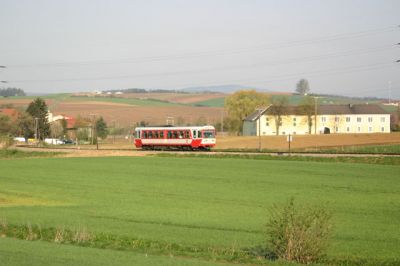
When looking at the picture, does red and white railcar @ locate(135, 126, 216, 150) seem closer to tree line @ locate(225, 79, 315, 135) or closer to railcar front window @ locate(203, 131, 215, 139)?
railcar front window @ locate(203, 131, 215, 139)

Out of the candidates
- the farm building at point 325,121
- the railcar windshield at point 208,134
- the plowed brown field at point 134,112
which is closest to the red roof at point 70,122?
the plowed brown field at point 134,112

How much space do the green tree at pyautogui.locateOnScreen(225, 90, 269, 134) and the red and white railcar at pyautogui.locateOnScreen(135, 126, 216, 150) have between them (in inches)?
2392

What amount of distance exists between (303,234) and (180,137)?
54.1m

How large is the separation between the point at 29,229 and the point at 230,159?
34.5 meters

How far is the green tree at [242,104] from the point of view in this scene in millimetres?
134700

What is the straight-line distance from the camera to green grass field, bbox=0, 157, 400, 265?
60.5 ft

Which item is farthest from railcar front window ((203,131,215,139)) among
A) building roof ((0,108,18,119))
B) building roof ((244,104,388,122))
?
building roof ((0,108,18,119))

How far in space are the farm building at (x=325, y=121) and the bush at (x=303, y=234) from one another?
365 ft

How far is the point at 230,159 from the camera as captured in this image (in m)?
54.7

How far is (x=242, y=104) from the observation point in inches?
5335

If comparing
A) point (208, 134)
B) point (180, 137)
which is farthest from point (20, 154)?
point (208, 134)

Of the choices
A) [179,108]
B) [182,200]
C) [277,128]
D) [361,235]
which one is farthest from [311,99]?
[361,235]

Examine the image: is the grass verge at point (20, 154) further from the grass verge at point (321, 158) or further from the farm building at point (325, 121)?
the farm building at point (325, 121)

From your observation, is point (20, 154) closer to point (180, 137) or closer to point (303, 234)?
point (180, 137)
